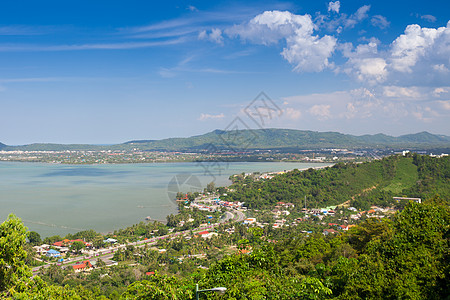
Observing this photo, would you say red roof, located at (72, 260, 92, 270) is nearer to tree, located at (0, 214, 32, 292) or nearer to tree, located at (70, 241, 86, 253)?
tree, located at (70, 241, 86, 253)

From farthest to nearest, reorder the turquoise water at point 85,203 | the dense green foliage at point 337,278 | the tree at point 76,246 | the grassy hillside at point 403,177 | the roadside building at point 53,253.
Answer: the grassy hillside at point 403,177
the turquoise water at point 85,203
the tree at point 76,246
the roadside building at point 53,253
the dense green foliage at point 337,278

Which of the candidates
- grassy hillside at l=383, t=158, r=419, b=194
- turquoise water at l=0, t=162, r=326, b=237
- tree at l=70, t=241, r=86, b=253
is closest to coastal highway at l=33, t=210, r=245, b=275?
tree at l=70, t=241, r=86, b=253

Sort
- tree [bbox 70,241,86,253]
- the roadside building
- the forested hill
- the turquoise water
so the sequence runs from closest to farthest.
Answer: the roadside building < tree [bbox 70,241,86,253] < the turquoise water < the forested hill

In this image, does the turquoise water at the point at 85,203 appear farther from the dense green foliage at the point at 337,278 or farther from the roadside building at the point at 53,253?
the dense green foliage at the point at 337,278

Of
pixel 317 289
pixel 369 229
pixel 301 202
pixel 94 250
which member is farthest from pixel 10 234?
pixel 301 202

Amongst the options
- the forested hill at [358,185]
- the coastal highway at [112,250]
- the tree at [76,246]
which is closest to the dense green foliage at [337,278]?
the coastal highway at [112,250]

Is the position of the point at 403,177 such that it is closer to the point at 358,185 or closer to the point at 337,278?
the point at 358,185

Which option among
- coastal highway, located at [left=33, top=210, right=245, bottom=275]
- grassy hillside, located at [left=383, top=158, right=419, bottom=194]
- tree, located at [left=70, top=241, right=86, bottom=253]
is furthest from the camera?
grassy hillside, located at [left=383, top=158, right=419, bottom=194]
